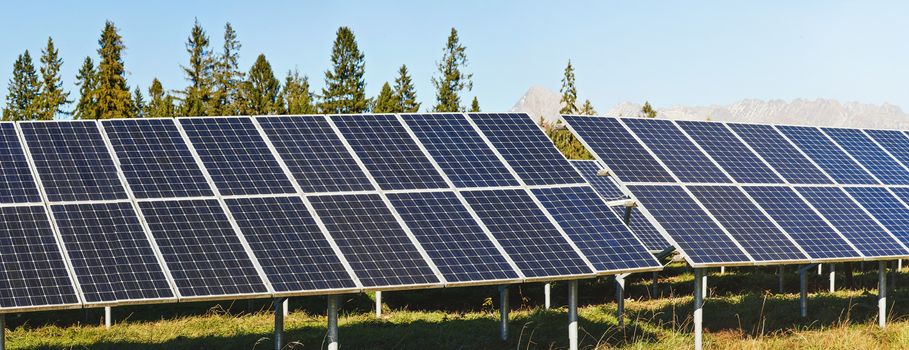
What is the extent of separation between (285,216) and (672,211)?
8408 millimetres

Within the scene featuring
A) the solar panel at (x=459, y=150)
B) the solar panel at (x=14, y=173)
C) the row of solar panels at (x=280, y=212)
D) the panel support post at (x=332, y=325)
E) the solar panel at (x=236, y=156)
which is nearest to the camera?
the row of solar panels at (x=280, y=212)

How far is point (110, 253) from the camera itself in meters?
16.9

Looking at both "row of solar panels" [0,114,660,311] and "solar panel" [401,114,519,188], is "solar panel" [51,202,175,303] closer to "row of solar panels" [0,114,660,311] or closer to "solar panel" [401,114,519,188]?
"row of solar panels" [0,114,660,311]

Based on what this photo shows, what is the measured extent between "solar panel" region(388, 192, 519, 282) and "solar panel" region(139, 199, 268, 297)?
312 centimetres

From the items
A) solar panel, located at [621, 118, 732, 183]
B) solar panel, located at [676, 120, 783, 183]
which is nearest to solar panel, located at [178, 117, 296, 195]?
solar panel, located at [621, 118, 732, 183]

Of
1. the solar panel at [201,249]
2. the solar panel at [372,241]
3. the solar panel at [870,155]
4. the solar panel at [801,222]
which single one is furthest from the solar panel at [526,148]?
the solar panel at [870,155]

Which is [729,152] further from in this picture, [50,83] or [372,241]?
[50,83]

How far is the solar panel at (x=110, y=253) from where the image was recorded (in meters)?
16.0

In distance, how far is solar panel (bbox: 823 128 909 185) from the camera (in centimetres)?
2752

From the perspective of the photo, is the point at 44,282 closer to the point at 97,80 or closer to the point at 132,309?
the point at 132,309

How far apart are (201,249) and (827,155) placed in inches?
698

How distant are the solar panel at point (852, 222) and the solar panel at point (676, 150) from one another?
7.10 ft

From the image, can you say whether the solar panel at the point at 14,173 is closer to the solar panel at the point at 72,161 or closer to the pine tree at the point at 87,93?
the solar panel at the point at 72,161

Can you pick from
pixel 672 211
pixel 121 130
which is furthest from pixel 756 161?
pixel 121 130
